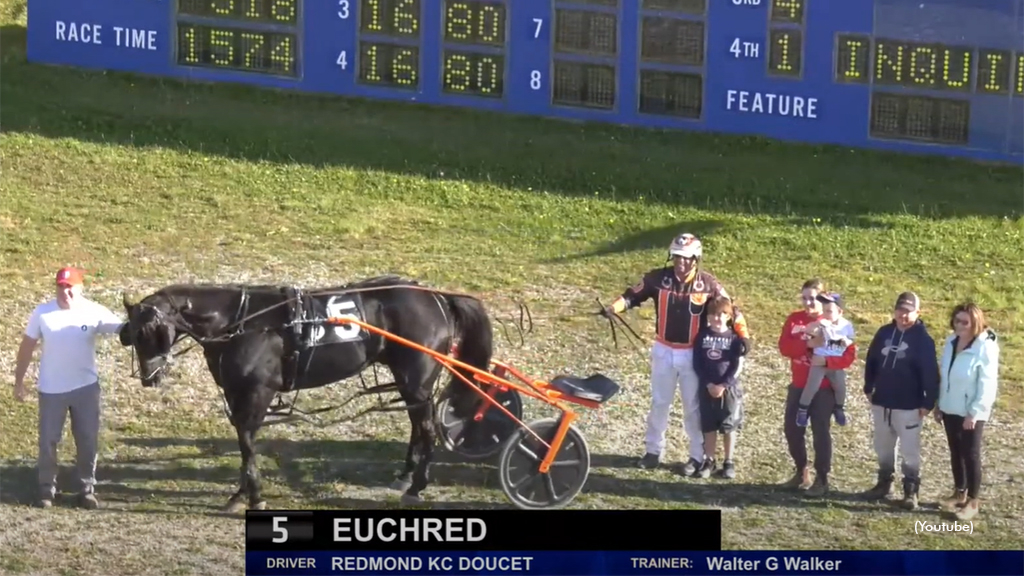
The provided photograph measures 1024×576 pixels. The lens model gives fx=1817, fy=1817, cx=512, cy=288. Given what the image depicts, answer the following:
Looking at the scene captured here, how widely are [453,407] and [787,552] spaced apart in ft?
8.51

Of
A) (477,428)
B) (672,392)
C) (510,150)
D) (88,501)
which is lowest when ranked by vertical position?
(88,501)

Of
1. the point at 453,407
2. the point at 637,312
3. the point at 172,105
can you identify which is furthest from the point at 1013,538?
the point at 172,105

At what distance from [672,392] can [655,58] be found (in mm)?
6614

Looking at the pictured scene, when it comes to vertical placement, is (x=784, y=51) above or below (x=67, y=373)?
above

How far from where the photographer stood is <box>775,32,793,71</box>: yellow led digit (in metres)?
17.8

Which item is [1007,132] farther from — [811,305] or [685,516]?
[685,516]

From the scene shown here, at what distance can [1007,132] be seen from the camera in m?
17.4

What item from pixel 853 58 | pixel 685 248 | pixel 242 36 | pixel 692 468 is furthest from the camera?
pixel 242 36

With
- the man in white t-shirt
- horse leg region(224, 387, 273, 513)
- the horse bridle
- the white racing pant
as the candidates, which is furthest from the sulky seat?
the man in white t-shirt

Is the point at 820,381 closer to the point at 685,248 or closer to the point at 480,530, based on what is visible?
the point at 685,248

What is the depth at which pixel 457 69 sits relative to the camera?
18.8 m

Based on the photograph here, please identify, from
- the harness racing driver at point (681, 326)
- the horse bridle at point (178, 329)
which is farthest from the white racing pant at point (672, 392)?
the horse bridle at point (178, 329)

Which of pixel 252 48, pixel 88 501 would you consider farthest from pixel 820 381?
pixel 252 48

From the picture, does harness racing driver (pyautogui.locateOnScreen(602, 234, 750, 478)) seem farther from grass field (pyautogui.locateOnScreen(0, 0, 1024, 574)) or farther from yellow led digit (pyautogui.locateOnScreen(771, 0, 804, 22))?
yellow led digit (pyautogui.locateOnScreen(771, 0, 804, 22))
